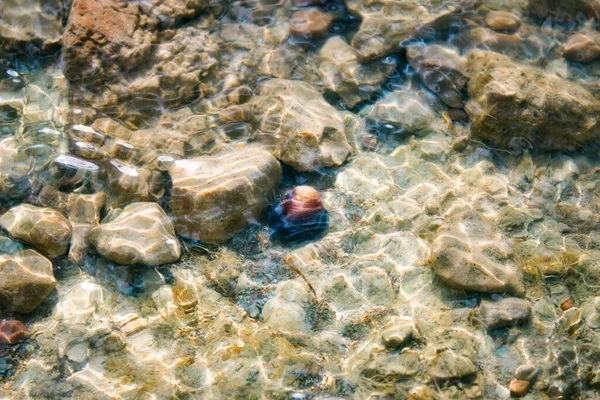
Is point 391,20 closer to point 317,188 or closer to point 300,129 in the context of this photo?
point 300,129

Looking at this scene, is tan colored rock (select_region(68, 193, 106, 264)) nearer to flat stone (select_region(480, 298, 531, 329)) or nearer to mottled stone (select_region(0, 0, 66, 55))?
mottled stone (select_region(0, 0, 66, 55))

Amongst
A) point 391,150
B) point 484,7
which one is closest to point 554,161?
point 391,150

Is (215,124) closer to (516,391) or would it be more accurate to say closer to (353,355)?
(353,355)

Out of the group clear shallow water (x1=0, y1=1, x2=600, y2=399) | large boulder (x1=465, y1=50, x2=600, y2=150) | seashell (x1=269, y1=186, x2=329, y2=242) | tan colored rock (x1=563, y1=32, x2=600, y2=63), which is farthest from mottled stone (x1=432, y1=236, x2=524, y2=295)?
tan colored rock (x1=563, y1=32, x2=600, y2=63)

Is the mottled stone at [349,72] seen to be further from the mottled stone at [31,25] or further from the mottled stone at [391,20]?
the mottled stone at [31,25]

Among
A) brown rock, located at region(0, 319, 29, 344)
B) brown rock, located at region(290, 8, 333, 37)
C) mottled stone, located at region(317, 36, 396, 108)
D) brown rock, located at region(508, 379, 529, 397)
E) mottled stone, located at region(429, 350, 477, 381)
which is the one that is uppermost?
brown rock, located at region(290, 8, 333, 37)

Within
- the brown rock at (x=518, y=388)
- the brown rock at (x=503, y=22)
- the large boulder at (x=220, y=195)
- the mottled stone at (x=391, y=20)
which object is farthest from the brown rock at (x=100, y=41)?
the brown rock at (x=518, y=388)
